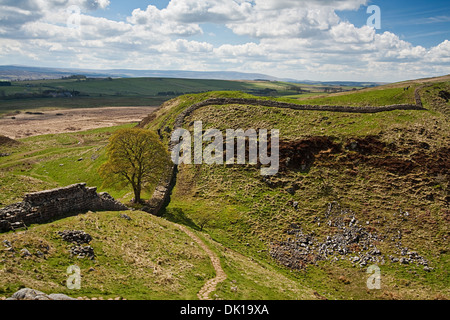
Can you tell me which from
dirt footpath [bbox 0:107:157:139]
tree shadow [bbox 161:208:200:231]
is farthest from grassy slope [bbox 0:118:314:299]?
dirt footpath [bbox 0:107:157:139]

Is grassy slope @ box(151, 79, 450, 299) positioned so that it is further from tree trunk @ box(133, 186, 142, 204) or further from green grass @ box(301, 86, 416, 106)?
green grass @ box(301, 86, 416, 106)

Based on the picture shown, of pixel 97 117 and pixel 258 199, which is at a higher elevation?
pixel 97 117

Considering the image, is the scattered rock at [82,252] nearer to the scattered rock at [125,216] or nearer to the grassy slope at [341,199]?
the scattered rock at [125,216]

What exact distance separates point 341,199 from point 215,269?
74.4 ft

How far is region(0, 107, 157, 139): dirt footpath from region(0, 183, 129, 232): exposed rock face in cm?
9581

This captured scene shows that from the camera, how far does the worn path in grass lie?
2033cm

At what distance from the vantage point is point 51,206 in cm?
2686

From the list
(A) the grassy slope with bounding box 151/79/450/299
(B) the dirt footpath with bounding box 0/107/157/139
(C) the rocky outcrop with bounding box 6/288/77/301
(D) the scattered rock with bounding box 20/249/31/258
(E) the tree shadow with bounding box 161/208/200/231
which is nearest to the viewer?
(C) the rocky outcrop with bounding box 6/288/77/301

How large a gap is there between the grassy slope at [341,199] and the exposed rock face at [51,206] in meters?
11.4

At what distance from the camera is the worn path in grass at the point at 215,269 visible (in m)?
20.3

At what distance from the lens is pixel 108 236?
82.0 feet

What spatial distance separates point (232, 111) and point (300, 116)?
43.2 ft
